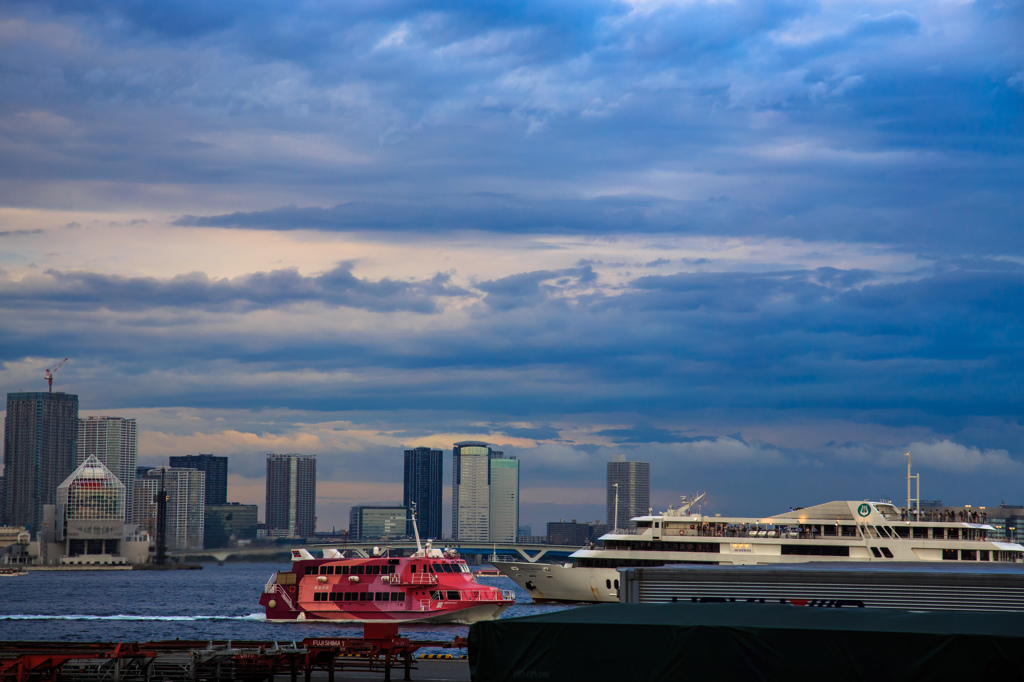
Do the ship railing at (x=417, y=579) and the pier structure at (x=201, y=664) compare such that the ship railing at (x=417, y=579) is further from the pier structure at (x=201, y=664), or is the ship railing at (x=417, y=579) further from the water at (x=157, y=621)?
the pier structure at (x=201, y=664)

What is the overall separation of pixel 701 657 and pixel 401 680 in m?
16.2

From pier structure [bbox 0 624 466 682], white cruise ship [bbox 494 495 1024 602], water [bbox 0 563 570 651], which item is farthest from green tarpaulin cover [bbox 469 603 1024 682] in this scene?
white cruise ship [bbox 494 495 1024 602]

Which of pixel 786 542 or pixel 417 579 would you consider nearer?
pixel 417 579

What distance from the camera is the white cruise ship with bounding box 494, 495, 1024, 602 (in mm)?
87375

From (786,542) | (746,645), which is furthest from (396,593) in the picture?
(746,645)

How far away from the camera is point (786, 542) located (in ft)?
292

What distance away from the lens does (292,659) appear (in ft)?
116

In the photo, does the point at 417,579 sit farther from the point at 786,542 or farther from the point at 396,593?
the point at 786,542

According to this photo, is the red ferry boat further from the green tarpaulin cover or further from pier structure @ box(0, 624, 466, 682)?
the green tarpaulin cover

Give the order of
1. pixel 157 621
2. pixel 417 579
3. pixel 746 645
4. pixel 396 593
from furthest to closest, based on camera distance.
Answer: pixel 157 621 → pixel 396 593 → pixel 417 579 → pixel 746 645

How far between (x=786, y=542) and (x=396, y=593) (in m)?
35.0

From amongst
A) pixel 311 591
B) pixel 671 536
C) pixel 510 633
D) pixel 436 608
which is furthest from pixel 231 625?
pixel 510 633

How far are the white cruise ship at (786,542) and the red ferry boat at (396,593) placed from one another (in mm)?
21588

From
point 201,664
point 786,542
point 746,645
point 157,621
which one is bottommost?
point 157,621
